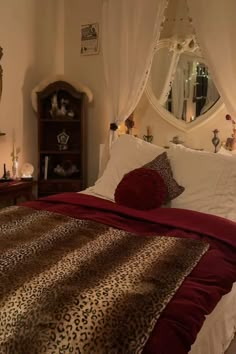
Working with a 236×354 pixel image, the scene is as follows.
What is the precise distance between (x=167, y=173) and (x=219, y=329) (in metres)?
1.21

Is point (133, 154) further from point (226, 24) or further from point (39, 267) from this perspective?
point (39, 267)

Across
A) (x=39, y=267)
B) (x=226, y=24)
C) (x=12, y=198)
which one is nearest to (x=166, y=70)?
(x=226, y=24)

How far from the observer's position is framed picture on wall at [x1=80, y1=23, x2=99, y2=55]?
3781 millimetres

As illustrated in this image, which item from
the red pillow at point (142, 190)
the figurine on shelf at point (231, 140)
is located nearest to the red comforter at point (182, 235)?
the red pillow at point (142, 190)

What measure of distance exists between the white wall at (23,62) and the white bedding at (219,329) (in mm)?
2622

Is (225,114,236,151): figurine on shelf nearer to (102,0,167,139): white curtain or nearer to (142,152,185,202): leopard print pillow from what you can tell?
(142,152,185,202): leopard print pillow

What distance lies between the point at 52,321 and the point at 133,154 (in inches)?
75.6

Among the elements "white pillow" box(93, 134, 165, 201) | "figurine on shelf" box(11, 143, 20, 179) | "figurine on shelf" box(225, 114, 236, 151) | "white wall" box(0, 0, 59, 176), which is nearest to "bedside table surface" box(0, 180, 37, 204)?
"figurine on shelf" box(11, 143, 20, 179)

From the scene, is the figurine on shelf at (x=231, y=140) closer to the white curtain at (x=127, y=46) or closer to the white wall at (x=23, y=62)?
the white curtain at (x=127, y=46)

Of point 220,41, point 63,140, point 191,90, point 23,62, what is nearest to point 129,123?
point 191,90

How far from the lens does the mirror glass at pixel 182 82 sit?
3.24m

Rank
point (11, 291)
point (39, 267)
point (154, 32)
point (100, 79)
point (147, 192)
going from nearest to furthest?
1. point (11, 291)
2. point (39, 267)
3. point (147, 192)
4. point (154, 32)
5. point (100, 79)

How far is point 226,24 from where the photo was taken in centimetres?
293

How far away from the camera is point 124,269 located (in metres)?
1.35
